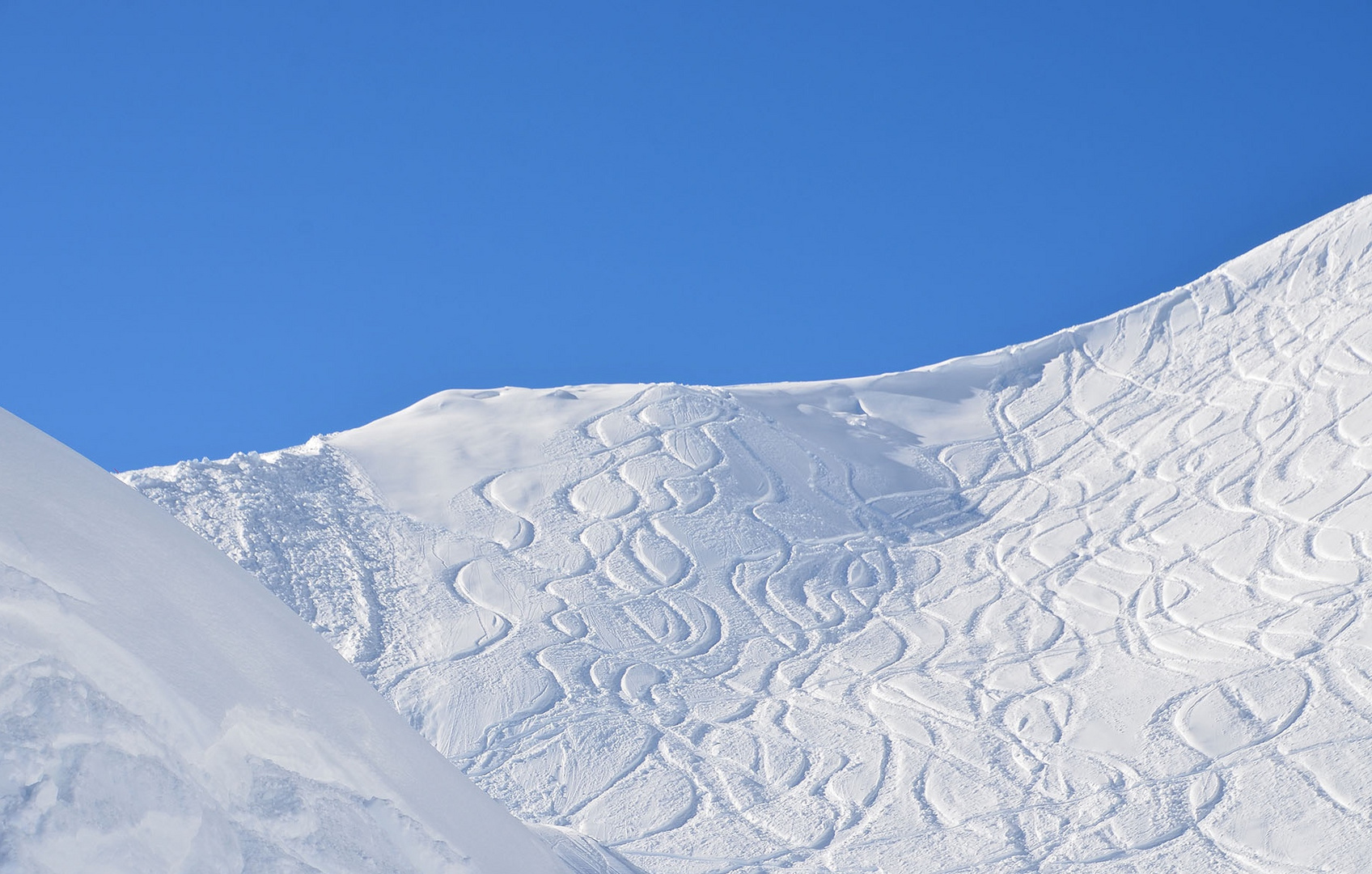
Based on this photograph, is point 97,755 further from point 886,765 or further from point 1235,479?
point 1235,479

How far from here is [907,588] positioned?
10758 millimetres

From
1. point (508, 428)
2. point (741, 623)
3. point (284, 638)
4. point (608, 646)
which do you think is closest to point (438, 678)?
point (608, 646)

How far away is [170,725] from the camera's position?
2445mm

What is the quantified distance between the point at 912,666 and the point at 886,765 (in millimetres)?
1514

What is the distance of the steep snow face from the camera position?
2277 mm

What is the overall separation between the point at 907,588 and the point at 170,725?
8810mm

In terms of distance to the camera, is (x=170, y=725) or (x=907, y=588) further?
(x=907, y=588)

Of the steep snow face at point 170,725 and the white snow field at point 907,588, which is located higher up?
the white snow field at point 907,588

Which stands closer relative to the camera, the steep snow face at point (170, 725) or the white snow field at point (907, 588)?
the steep snow face at point (170, 725)

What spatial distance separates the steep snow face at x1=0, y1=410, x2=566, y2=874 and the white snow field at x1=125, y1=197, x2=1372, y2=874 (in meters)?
4.39

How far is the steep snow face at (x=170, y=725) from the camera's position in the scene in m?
2.28

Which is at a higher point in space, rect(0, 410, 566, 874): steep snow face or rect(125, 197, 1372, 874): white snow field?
rect(125, 197, 1372, 874): white snow field

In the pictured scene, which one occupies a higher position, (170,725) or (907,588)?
(907,588)

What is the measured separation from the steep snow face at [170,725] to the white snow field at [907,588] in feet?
14.4
